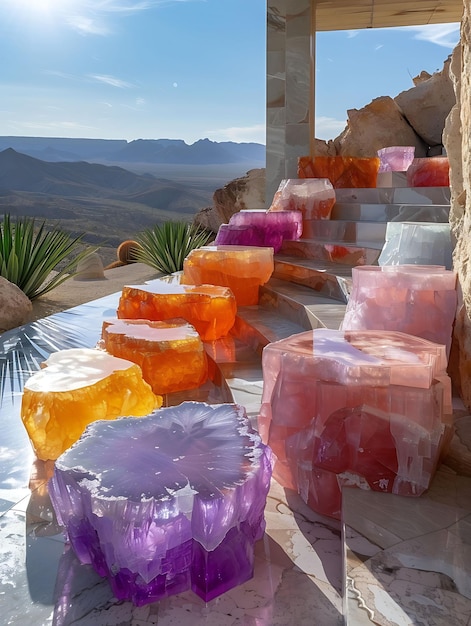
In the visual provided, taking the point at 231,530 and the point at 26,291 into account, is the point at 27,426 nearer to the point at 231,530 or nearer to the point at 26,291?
the point at 231,530

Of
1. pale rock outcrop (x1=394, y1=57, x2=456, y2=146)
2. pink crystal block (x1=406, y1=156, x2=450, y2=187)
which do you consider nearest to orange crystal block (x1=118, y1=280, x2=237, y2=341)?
pink crystal block (x1=406, y1=156, x2=450, y2=187)

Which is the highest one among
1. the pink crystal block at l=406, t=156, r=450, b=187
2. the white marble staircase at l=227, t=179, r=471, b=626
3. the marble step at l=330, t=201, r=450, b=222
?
the pink crystal block at l=406, t=156, r=450, b=187

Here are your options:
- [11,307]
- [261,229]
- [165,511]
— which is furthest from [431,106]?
[165,511]

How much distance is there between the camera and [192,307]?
265 centimetres

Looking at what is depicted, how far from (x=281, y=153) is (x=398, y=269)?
4.18 m

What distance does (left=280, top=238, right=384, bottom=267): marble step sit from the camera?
9.59 feet

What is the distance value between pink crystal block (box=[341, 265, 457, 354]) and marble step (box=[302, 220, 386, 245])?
4.83 ft

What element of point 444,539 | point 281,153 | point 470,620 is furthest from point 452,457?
point 281,153

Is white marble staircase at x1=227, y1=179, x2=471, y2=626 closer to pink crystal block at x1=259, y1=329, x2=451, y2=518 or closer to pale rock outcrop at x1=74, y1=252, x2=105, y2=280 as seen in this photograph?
pink crystal block at x1=259, y1=329, x2=451, y2=518

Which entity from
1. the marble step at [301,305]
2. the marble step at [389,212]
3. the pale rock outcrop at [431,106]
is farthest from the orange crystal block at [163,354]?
the pale rock outcrop at [431,106]

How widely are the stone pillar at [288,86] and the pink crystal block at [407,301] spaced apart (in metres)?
4.09

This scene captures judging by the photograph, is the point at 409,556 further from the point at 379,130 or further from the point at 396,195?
the point at 379,130

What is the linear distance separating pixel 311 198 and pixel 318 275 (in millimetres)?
1056

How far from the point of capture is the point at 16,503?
134 cm
